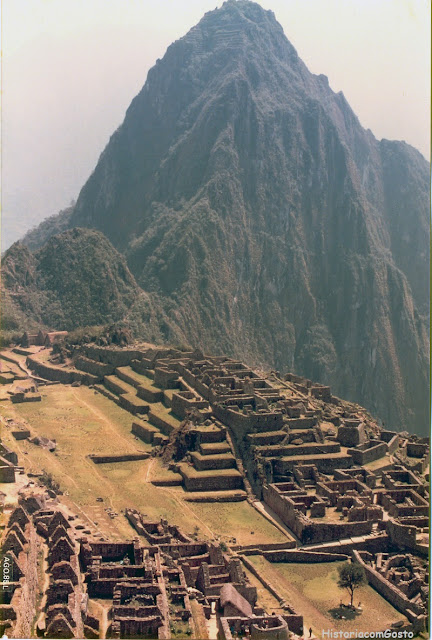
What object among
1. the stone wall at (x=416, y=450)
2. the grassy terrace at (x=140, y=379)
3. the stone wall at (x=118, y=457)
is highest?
the grassy terrace at (x=140, y=379)

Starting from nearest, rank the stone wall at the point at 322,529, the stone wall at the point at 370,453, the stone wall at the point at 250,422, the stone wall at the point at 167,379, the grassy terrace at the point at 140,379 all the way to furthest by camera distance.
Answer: the stone wall at the point at 322,529
the stone wall at the point at 370,453
the stone wall at the point at 250,422
the stone wall at the point at 167,379
the grassy terrace at the point at 140,379

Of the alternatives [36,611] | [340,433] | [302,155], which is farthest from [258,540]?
[302,155]

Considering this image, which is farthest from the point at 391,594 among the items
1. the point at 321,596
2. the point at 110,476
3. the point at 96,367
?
the point at 96,367

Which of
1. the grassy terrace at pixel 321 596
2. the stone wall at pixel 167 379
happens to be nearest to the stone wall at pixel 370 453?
the grassy terrace at pixel 321 596

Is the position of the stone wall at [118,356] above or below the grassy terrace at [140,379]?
above

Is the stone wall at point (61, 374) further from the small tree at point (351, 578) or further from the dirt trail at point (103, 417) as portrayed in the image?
the small tree at point (351, 578)

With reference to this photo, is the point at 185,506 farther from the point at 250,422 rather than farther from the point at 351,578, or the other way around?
the point at 351,578

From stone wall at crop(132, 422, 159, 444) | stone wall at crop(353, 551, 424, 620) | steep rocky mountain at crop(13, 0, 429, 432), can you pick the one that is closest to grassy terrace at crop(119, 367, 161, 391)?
stone wall at crop(132, 422, 159, 444)

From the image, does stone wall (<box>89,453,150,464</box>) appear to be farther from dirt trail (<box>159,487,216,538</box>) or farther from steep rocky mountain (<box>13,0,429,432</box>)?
steep rocky mountain (<box>13,0,429,432</box>)
